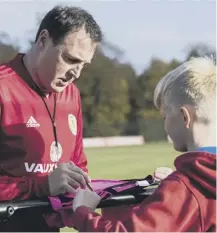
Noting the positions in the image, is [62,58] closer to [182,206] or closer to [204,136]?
[204,136]

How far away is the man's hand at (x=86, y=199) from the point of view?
6.00ft

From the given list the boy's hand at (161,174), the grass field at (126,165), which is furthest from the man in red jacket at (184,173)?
the grass field at (126,165)

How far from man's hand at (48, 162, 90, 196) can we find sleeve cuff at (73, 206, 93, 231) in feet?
0.69

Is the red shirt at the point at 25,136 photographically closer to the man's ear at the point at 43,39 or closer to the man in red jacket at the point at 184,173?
the man's ear at the point at 43,39

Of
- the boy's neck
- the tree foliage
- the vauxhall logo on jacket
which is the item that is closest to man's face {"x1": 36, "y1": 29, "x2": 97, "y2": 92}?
the vauxhall logo on jacket

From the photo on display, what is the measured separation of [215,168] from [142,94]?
43.5 m

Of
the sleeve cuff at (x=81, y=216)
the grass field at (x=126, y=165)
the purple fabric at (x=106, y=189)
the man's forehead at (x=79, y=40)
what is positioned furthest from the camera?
the grass field at (x=126, y=165)

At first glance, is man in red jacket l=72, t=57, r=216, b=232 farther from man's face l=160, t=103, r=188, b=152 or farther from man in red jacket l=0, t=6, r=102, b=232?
man in red jacket l=0, t=6, r=102, b=232

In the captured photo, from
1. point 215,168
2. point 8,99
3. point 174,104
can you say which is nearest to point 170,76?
point 174,104

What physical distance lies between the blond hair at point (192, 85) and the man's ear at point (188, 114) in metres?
0.02

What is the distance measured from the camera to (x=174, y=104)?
1.81m

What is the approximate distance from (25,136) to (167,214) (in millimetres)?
837

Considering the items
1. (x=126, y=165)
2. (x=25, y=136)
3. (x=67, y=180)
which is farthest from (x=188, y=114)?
(x=126, y=165)

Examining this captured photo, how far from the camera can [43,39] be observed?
7.61 ft
